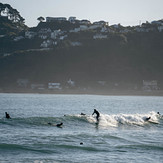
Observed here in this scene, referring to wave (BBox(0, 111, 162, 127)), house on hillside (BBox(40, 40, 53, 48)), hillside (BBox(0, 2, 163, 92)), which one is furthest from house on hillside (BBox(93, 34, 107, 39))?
wave (BBox(0, 111, 162, 127))

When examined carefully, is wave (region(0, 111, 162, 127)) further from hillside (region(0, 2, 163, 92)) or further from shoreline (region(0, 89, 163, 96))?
hillside (region(0, 2, 163, 92))

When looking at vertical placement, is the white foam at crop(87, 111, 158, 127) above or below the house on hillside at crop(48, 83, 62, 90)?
→ below

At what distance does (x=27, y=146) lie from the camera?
24500 millimetres

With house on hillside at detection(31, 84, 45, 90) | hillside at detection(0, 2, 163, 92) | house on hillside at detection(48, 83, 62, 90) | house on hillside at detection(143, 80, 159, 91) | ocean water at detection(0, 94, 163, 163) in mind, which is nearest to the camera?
ocean water at detection(0, 94, 163, 163)

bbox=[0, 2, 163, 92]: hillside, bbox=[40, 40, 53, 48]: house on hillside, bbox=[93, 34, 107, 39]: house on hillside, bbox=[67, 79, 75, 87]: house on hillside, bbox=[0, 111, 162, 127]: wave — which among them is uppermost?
bbox=[93, 34, 107, 39]: house on hillside

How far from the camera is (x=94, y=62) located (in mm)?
162250

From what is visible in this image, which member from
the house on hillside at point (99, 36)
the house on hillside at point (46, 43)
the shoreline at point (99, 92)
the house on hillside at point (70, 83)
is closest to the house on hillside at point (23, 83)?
the shoreline at point (99, 92)

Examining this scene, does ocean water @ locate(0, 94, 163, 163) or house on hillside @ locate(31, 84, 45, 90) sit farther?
house on hillside @ locate(31, 84, 45, 90)

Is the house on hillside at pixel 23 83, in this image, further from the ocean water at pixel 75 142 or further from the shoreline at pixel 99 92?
the ocean water at pixel 75 142

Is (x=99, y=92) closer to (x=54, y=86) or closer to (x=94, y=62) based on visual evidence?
(x=54, y=86)

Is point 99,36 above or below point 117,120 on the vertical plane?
above

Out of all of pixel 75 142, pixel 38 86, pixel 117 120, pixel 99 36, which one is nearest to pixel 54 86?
pixel 38 86

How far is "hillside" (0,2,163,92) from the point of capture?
150 metres

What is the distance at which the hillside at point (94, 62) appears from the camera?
5901 inches
